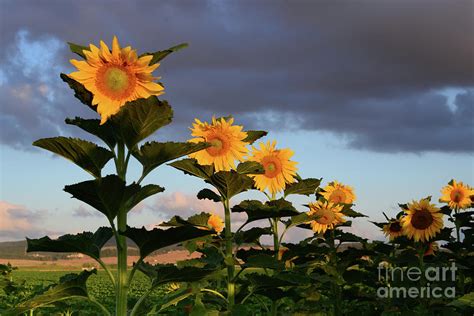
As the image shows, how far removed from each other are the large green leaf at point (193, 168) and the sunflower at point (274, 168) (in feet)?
3.44

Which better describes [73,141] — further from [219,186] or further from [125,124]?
[219,186]

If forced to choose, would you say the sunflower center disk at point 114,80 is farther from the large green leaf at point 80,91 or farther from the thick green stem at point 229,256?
the thick green stem at point 229,256

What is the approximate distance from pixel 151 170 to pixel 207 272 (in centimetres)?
76

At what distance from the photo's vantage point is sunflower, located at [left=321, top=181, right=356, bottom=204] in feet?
27.5

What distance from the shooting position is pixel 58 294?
3.76 m

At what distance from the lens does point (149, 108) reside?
347cm

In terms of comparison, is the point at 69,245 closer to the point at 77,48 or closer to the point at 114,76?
the point at 114,76

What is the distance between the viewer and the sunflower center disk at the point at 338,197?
838 centimetres

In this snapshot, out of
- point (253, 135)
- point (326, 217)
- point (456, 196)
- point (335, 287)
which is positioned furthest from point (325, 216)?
point (456, 196)

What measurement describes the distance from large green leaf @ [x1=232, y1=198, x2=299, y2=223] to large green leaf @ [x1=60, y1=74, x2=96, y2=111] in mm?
1788

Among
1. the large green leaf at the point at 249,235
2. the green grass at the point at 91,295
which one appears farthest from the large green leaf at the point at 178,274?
the large green leaf at the point at 249,235

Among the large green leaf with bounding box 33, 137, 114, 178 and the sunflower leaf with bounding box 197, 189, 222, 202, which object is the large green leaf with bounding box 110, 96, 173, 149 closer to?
the large green leaf with bounding box 33, 137, 114, 178

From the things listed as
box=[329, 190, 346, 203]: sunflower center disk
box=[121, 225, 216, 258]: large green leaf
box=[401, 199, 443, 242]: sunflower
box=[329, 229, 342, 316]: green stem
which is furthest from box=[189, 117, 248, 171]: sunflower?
box=[329, 190, 346, 203]: sunflower center disk

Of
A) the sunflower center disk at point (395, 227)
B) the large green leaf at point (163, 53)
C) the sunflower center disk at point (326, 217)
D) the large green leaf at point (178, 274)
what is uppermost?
the large green leaf at point (163, 53)
